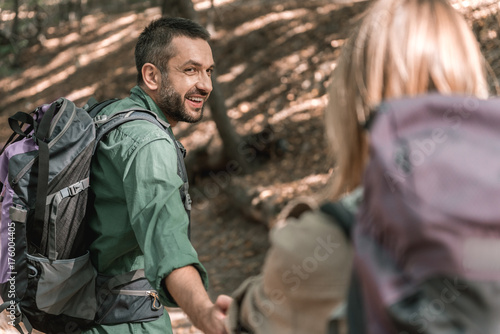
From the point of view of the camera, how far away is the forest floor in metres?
7.94

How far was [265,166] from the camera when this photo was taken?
9438 mm

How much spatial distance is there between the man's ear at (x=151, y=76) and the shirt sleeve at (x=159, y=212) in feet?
2.17

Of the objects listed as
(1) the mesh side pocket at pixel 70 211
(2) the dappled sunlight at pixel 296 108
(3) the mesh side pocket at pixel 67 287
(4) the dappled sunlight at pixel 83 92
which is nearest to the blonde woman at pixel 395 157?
(1) the mesh side pocket at pixel 70 211

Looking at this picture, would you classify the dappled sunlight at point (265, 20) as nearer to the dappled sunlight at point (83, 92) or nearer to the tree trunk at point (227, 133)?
the tree trunk at point (227, 133)

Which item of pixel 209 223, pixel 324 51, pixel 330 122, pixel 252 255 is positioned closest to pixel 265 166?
pixel 209 223

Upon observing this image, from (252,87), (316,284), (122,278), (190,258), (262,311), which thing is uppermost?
(316,284)

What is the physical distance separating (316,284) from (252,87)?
397 inches

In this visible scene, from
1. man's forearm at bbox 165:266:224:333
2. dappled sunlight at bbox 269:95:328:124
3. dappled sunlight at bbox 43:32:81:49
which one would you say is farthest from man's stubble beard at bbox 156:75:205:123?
dappled sunlight at bbox 43:32:81:49

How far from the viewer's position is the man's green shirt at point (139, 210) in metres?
2.02

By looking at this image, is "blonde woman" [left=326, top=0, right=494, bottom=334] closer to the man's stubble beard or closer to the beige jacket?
the beige jacket

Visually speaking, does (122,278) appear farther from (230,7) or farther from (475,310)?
(230,7)

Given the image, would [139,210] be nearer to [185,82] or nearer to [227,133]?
[185,82]

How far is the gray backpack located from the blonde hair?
3.52 ft

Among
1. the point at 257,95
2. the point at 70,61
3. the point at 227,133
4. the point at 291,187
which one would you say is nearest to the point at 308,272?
the point at 291,187
